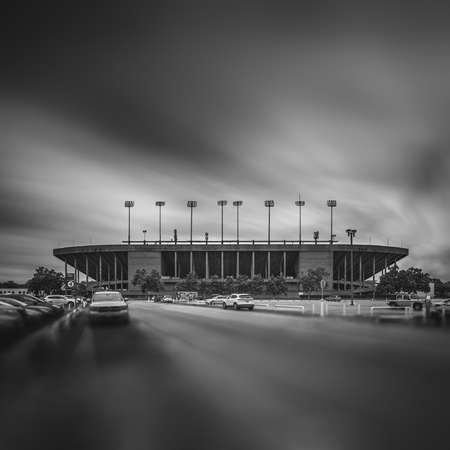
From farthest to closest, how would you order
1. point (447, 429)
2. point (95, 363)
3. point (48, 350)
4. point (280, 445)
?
point (48, 350) < point (95, 363) < point (447, 429) < point (280, 445)

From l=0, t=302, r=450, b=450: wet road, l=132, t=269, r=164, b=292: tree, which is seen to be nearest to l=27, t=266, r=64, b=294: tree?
l=132, t=269, r=164, b=292: tree

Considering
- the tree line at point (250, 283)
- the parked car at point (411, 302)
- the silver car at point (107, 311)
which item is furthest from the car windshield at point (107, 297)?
the tree line at point (250, 283)

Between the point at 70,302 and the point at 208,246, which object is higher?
the point at 208,246

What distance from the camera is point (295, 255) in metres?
123

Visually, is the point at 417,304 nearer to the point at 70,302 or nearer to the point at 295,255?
the point at 70,302

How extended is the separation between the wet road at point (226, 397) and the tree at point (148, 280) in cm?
9354

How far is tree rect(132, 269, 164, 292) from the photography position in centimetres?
10594

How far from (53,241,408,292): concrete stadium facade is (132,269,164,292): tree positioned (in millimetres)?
4335

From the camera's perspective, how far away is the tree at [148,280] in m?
106

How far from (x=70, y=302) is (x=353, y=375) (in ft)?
152

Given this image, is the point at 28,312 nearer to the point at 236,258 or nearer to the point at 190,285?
the point at 190,285

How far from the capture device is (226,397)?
7.18 m

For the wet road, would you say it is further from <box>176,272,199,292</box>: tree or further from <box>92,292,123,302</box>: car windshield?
<box>176,272,199,292</box>: tree

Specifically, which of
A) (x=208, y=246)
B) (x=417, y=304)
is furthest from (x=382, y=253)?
(x=417, y=304)
